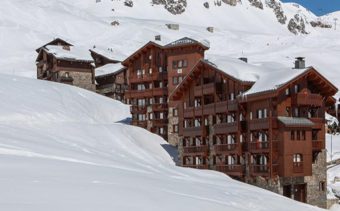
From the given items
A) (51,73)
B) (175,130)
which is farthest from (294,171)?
(51,73)

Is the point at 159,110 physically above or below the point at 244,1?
below

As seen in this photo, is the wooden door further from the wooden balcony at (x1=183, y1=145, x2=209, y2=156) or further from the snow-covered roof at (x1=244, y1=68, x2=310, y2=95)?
the wooden balcony at (x1=183, y1=145, x2=209, y2=156)

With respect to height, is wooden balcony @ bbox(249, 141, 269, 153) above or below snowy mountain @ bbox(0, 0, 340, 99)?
below

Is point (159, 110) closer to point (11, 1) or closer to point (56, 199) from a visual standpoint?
point (56, 199)

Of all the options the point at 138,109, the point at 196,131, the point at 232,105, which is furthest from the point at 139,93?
the point at 232,105

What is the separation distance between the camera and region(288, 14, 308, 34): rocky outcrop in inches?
7018

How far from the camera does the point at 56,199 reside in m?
13.0

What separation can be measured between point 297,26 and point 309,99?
147m

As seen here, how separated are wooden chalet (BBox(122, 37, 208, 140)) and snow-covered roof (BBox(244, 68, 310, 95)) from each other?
48.1 feet

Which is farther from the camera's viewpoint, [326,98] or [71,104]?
[71,104]

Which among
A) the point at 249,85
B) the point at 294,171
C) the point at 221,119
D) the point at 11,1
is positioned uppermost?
the point at 11,1

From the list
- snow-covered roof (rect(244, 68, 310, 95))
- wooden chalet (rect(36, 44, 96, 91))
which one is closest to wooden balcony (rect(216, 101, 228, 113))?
snow-covered roof (rect(244, 68, 310, 95))

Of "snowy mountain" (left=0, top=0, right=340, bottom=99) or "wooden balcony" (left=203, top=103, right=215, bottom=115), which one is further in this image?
"snowy mountain" (left=0, top=0, right=340, bottom=99)

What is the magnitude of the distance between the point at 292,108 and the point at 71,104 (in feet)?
87.0
